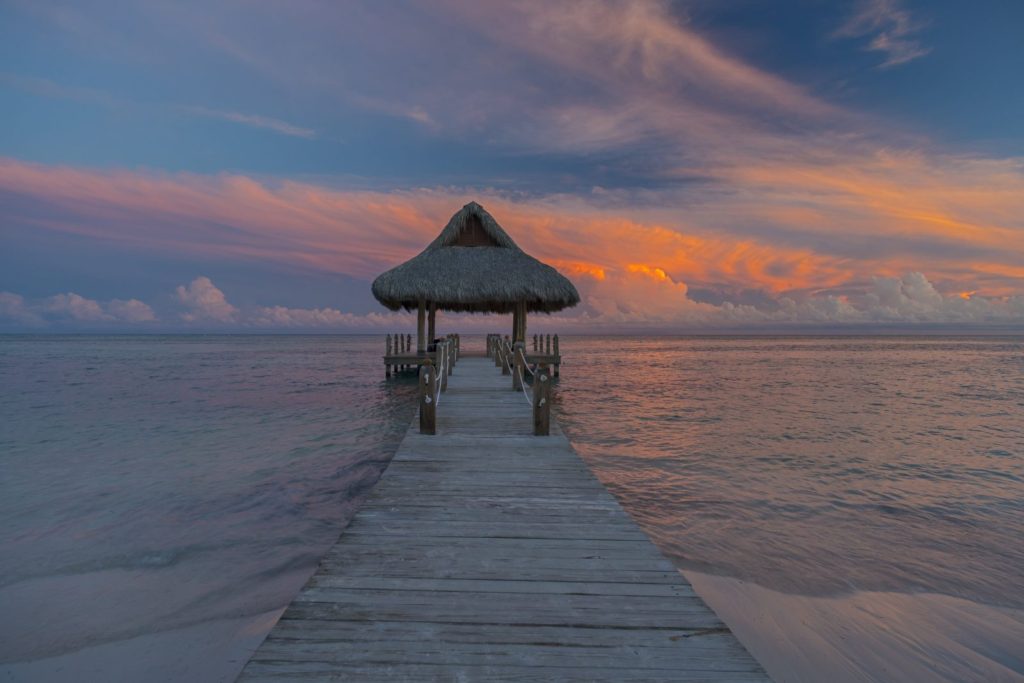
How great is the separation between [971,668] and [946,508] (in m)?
4.08

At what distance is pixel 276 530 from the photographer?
5793 millimetres

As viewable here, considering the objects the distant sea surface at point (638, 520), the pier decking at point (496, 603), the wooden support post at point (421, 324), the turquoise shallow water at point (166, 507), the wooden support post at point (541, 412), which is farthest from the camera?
the wooden support post at point (421, 324)

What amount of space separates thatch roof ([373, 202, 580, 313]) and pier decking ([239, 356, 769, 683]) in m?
13.3

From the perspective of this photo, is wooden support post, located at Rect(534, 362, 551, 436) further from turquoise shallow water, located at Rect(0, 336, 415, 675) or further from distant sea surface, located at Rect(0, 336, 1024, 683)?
turquoise shallow water, located at Rect(0, 336, 415, 675)

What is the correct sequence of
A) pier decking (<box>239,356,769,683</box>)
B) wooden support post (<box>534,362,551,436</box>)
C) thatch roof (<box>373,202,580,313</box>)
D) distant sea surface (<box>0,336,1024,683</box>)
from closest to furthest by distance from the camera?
pier decking (<box>239,356,769,683</box>)
distant sea surface (<box>0,336,1024,683</box>)
wooden support post (<box>534,362,551,436</box>)
thatch roof (<box>373,202,580,313</box>)

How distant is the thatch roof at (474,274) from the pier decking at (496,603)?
43.6 ft

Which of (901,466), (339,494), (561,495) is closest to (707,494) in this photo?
(561,495)

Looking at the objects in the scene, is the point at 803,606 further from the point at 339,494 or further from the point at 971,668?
the point at 339,494

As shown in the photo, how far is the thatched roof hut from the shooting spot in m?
17.5

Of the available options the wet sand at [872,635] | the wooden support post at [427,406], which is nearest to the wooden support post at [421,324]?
the wooden support post at [427,406]

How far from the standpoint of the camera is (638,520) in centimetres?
611

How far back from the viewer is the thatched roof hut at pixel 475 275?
1752 cm

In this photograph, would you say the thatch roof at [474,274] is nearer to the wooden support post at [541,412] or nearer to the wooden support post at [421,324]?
the wooden support post at [421,324]

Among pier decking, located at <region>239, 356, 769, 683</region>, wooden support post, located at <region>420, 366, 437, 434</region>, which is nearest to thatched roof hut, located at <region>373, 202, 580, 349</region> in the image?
wooden support post, located at <region>420, 366, 437, 434</region>
